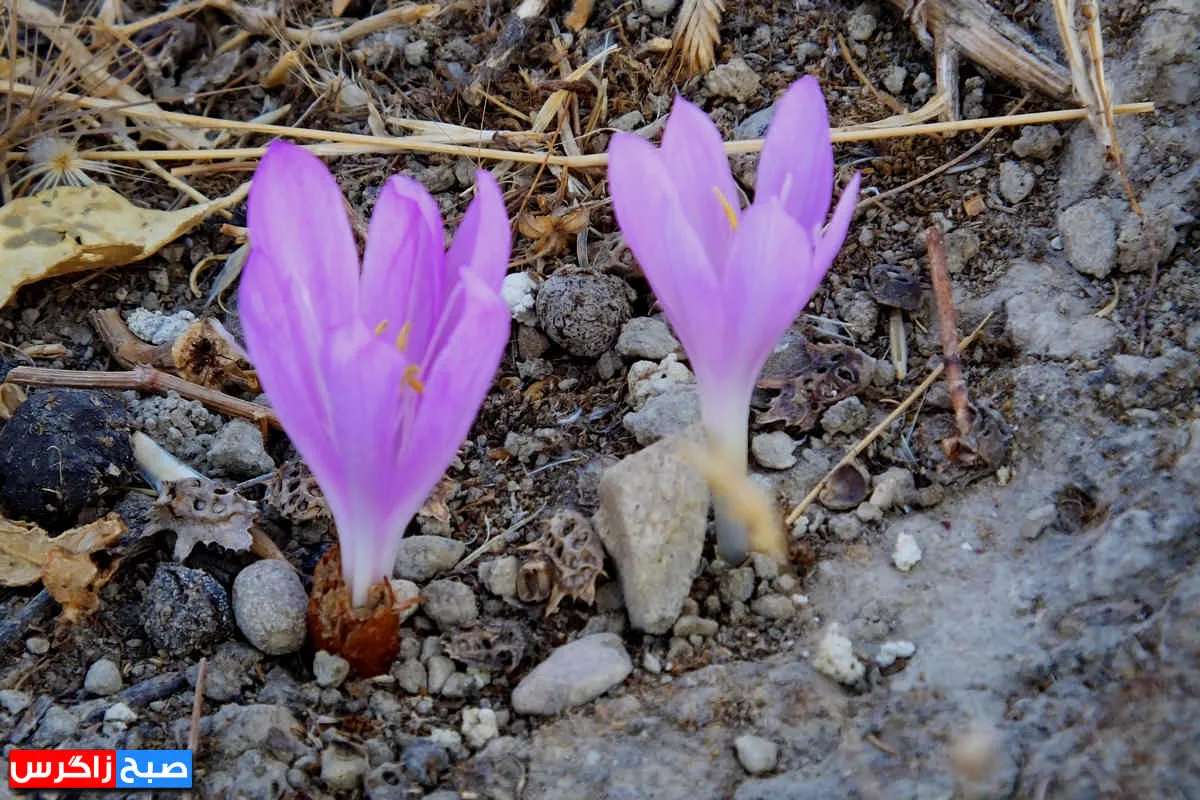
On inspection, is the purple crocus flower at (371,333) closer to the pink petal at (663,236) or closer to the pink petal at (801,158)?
the pink petal at (663,236)

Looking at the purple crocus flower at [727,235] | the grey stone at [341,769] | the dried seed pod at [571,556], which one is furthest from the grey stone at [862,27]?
the grey stone at [341,769]

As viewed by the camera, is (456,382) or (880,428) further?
(880,428)

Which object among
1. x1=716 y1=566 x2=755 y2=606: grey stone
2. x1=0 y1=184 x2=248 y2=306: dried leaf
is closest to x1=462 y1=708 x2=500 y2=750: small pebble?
x1=716 y1=566 x2=755 y2=606: grey stone

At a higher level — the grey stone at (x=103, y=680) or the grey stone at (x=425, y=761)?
the grey stone at (x=425, y=761)

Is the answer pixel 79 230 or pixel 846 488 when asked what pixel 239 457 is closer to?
pixel 79 230

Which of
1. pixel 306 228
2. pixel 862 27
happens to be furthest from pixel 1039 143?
pixel 306 228

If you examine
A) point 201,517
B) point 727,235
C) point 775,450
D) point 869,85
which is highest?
point 727,235

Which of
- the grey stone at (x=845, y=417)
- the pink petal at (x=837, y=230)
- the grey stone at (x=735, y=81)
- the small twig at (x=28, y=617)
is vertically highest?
the pink petal at (x=837, y=230)
